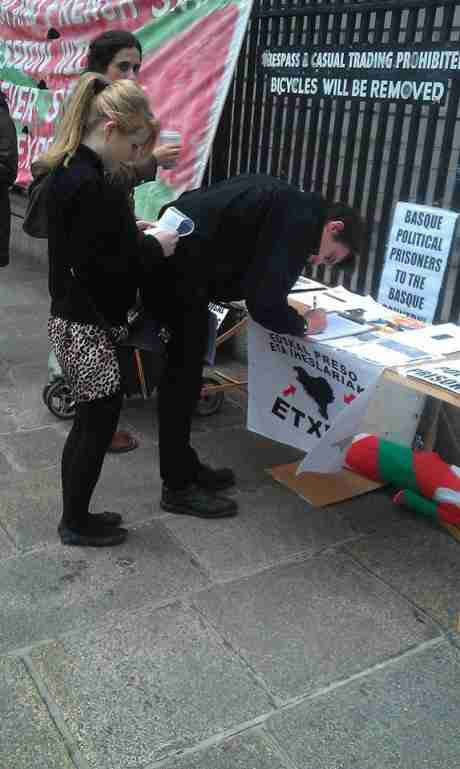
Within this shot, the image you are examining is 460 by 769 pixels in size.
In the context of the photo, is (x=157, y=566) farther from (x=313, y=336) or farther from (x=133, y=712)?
(x=313, y=336)

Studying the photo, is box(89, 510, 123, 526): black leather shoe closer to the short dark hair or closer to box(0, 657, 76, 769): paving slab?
box(0, 657, 76, 769): paving slab

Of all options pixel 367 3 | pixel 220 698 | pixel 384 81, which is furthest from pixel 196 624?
pixel 367 3

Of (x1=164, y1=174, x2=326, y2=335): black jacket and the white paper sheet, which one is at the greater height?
(x1=164, y1=174, x2=326, y2=335): black jacket

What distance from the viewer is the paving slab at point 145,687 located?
2.28 m

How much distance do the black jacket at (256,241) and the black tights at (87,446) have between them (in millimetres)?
606

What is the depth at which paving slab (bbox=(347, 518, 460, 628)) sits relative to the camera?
302cm

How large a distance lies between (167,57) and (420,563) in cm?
373

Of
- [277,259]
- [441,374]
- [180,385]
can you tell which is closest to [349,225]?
[277,259]

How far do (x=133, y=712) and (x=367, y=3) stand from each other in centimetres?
387

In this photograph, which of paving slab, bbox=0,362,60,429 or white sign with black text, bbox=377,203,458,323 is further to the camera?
paving slab, bbox=0,362,60,429

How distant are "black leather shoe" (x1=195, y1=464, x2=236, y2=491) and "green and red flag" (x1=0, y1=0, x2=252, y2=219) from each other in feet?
6.73

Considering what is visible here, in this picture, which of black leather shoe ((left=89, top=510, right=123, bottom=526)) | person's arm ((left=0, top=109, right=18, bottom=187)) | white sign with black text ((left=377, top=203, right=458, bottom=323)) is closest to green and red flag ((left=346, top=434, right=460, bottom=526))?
white sign with black text ((left=377, top=203, right=458, bottom=323))

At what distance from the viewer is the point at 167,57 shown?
5.29m

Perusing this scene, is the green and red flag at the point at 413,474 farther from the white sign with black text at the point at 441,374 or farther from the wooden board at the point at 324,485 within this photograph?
the white sign with black text at the point at 441,374
